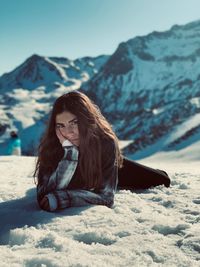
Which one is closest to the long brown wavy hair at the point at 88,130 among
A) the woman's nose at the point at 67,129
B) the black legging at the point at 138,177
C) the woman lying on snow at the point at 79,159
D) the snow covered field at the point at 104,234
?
the woman lying on snow at the point at 79,159

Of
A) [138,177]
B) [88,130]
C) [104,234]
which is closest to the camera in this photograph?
[104,234]

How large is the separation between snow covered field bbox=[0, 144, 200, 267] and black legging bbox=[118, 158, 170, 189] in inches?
21.6

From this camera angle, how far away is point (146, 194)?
6.84m

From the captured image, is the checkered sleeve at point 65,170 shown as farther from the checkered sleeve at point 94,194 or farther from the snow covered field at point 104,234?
the snow covered field at point 104,234

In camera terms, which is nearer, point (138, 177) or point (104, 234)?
point (104, 234)

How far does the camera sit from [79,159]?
5.30 m

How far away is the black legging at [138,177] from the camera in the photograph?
671cm

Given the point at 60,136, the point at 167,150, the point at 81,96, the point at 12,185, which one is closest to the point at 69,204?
the point at 60,136

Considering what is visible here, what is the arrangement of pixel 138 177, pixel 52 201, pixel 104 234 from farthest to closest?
pixel 138 177
pixel 52 201
pixel 104 234

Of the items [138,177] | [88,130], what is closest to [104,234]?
[88,130]

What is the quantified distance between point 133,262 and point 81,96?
2.37 metres

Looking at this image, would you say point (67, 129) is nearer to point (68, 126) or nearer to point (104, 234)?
point (68, 126)

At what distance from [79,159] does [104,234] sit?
1270mm

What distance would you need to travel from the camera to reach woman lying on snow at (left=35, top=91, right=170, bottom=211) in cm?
520
